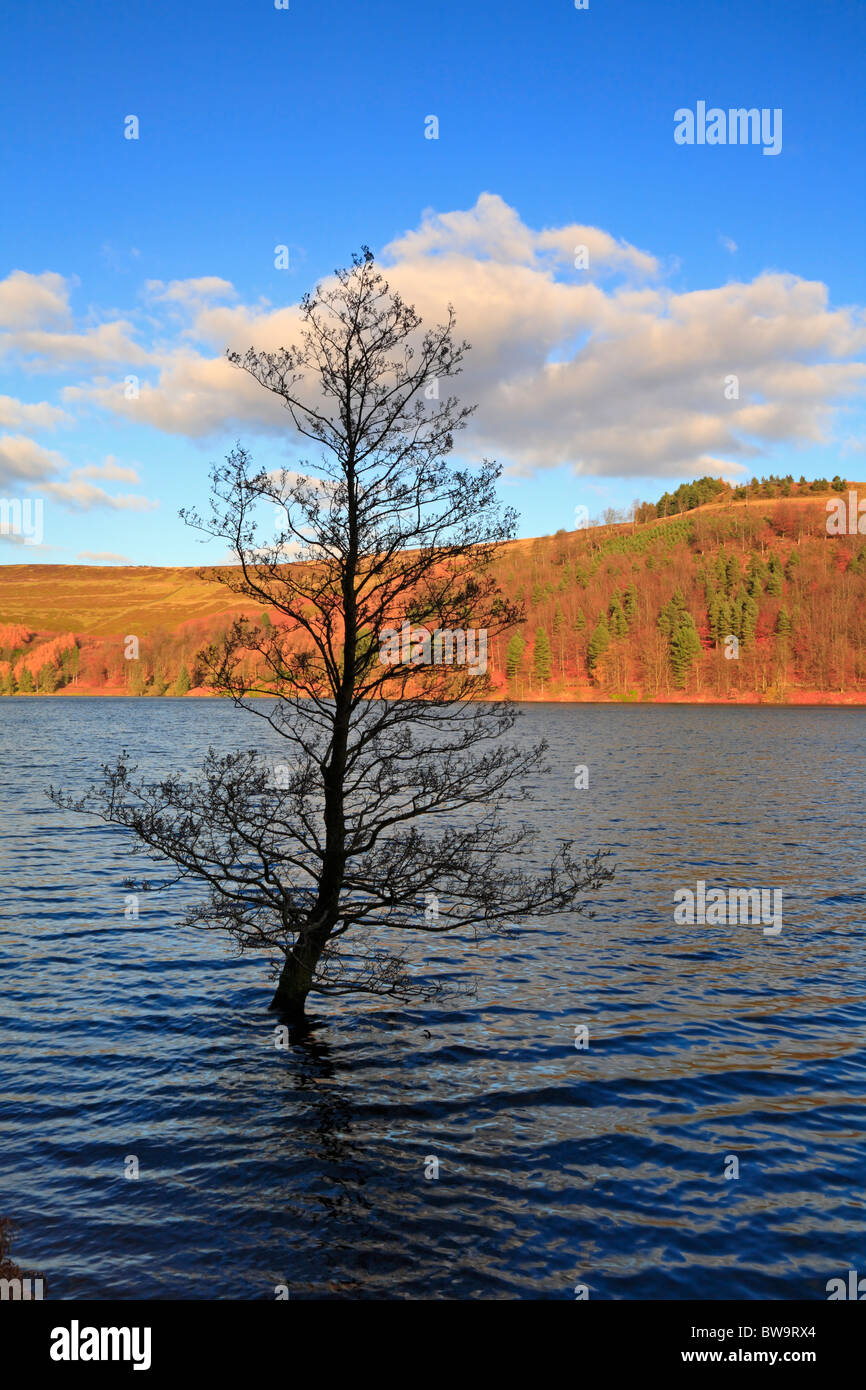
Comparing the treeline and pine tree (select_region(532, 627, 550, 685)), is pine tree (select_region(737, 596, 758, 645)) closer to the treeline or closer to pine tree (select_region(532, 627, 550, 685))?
the treeline

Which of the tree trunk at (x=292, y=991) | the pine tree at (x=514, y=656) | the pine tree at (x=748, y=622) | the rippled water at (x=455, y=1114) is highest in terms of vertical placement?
the pine tree at (x=748, y=622)

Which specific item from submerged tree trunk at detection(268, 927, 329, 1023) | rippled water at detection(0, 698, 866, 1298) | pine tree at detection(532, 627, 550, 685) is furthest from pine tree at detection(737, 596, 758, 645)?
submerged tree trunk at detection(268, 927, 329, 1023)

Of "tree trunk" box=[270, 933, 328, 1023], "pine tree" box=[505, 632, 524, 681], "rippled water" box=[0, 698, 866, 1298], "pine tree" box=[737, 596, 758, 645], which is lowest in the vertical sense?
"rippled water" box=[0, 698, 866, 1298]

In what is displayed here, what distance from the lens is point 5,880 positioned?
29.2m

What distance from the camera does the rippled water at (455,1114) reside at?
9719 millimetres

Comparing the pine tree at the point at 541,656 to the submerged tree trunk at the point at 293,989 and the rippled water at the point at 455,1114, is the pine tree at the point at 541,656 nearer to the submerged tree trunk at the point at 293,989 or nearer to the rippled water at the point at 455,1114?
the rippled water at the point at 455,1114

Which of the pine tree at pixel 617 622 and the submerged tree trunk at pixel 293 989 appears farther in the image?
the pine tree at pixel 617 622

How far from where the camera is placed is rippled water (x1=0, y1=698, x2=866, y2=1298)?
31.9 feet

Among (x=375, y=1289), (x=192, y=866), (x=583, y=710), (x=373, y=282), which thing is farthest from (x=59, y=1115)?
(x=583, y=710)

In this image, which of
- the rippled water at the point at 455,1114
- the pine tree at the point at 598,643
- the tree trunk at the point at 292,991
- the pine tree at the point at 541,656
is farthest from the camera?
the pine tree at the point at 541,656

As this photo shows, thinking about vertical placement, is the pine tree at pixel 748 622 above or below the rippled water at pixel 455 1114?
above

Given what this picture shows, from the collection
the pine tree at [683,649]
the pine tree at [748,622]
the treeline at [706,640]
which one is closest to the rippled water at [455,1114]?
the pine tree at [683,649]
